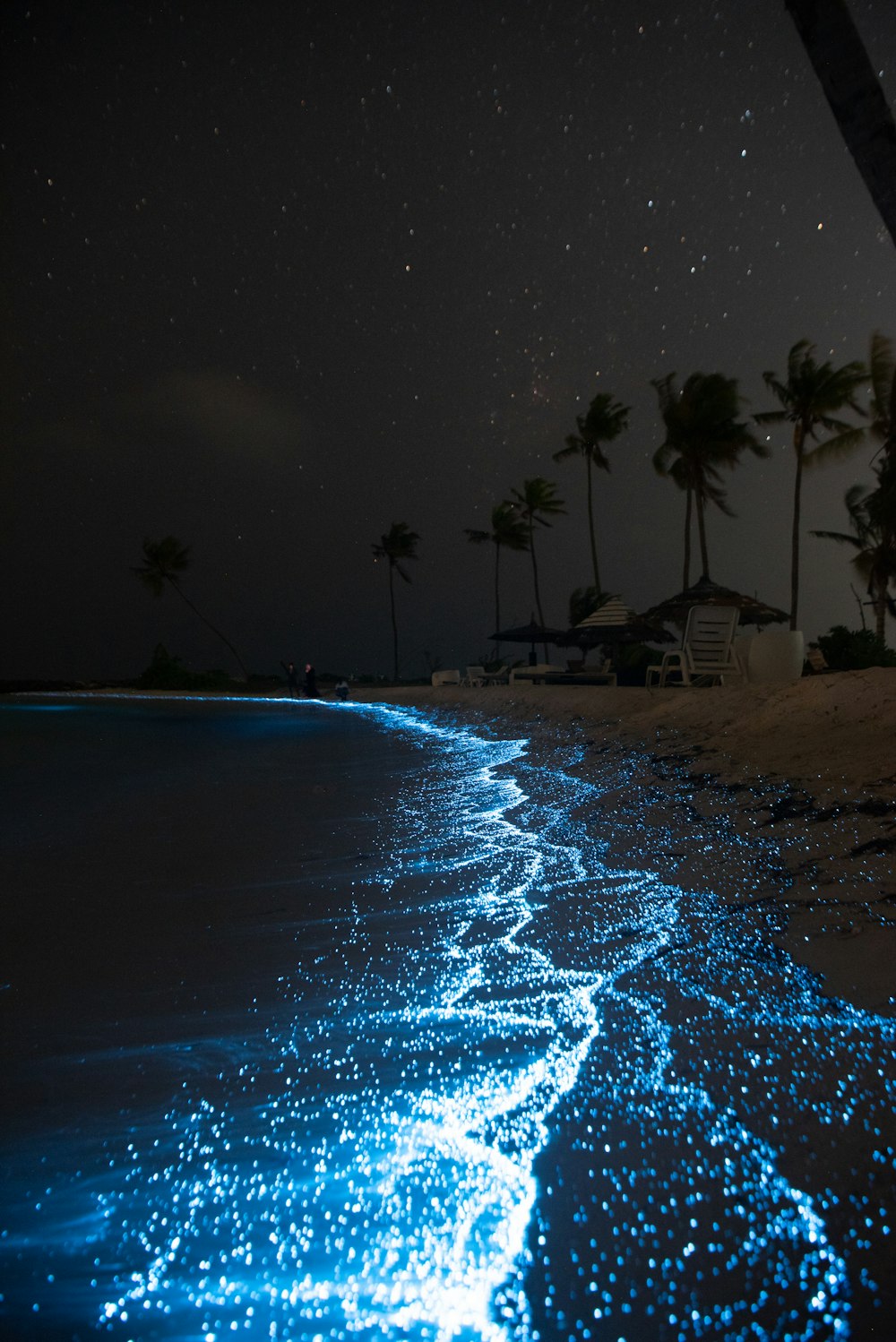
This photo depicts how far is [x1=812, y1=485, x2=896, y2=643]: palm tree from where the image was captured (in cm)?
2508

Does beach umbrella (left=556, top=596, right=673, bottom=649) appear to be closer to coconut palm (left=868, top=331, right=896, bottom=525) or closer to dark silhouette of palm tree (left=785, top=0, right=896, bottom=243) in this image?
coconut palm (left=868, top=331, right=896, bottom=525)

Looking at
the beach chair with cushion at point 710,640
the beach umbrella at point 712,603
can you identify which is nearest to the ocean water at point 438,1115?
the beach chair with cushion at point 710,640

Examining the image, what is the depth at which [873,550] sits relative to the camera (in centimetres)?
2631

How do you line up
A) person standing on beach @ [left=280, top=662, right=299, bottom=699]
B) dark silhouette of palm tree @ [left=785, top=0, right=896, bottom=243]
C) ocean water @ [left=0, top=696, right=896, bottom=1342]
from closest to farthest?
ocean water @ [left=0, top=696, right=896, bottom=1342]
dark silhouette of palm tree @ [left=785, top=0, right=896, bottom=243]
person standing on beach @ [left=280, top=662, right=299, bottom=699]

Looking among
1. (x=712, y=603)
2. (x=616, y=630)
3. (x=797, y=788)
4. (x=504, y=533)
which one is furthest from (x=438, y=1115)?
(x=504, y=533)

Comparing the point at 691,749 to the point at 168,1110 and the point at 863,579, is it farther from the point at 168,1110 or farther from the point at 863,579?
the point at 863,579

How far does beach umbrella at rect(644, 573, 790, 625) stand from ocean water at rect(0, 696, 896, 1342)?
1370 cm

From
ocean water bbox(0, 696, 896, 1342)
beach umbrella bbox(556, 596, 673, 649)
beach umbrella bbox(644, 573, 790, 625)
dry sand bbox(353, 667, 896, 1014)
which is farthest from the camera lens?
beach umbrella bbox(556, 596, 673, 649)

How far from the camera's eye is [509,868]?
292 cm

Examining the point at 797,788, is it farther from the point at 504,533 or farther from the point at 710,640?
the point at 504,533

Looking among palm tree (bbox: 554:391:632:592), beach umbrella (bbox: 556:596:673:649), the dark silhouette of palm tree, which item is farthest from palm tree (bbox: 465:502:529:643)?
the dark silhouette of palm tree

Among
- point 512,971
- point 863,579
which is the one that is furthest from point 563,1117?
point 863,579

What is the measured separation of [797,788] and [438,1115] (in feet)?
9.26

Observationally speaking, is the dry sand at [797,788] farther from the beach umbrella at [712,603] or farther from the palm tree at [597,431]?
the palm tree at [597,431]
